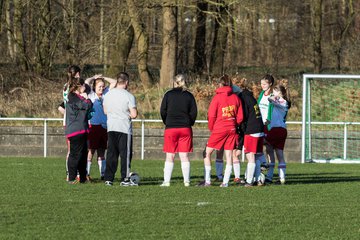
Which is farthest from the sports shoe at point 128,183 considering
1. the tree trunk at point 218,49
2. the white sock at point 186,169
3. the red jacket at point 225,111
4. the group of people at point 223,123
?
the tree trunk at point 218,49

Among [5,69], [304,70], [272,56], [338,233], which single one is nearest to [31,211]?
[338,233]

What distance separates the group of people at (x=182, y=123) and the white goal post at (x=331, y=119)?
843 cm

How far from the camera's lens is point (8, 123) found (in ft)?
95.9

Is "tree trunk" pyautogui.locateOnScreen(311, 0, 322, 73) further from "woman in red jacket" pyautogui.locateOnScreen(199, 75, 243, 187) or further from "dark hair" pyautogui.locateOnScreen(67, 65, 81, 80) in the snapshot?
"dark hair" pyautogui.locateOnScreen(67, 65, 81, 80)

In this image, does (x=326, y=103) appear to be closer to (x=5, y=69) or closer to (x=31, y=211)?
(x=5, y=69)

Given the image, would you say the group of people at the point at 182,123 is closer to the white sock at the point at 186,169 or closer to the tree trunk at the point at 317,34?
the white sock at the point at 186,169

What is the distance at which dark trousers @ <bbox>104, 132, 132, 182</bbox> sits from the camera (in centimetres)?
1622

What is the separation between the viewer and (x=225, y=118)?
1591 cm

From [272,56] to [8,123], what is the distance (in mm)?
22456

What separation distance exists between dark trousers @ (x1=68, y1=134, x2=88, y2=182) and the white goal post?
9891 mm

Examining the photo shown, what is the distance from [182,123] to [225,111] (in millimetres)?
703

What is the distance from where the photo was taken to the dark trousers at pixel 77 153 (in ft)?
53.8

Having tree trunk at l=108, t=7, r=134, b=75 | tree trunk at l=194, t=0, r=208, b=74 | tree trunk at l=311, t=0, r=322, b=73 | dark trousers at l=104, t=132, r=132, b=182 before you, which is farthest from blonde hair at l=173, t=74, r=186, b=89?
tree trunk at l=311, t=0, r=322, b=73

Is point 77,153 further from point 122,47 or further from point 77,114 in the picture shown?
point 122,47
